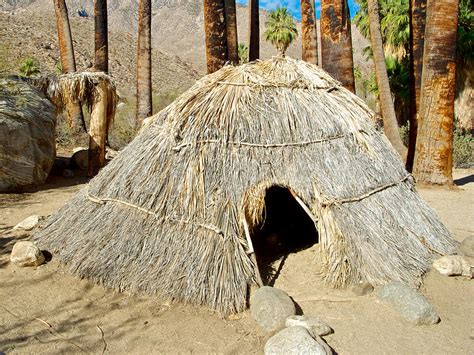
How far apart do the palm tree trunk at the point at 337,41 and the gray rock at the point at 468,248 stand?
11.3ft

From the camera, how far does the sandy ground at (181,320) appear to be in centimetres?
392

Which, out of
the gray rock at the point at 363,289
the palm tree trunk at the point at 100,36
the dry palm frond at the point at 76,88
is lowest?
the gray rock at the point at 363,289

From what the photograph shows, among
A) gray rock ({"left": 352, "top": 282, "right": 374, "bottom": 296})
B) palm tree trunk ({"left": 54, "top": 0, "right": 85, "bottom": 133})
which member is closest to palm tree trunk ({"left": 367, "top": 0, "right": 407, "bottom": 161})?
gray rock ({"left": 352, "top": 282, "right": 374, "bottom": 296})

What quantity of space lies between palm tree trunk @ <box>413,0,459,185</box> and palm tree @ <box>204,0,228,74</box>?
13.1 feet

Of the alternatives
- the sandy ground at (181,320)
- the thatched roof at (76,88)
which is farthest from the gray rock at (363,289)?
the thatched roof at (76,88)

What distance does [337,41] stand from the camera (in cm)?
813

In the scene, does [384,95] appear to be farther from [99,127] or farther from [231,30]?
[99,127]

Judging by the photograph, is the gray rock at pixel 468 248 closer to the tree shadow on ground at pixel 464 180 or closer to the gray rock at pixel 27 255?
the gray rock at pixel 27 255

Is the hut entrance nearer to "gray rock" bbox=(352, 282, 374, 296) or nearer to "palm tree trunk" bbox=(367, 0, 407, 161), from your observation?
"gray rock" bbox=(352, 282, 374, 296)

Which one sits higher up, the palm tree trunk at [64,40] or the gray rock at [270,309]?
the palm tree trunk at [64,40]

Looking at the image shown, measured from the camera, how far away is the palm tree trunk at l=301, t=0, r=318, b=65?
31.6 ft

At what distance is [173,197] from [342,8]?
5.19m

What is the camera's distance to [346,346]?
395 cm

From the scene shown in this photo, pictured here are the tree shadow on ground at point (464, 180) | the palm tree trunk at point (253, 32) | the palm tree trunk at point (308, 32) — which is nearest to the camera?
the palm tree trunk at point (308, 32)
